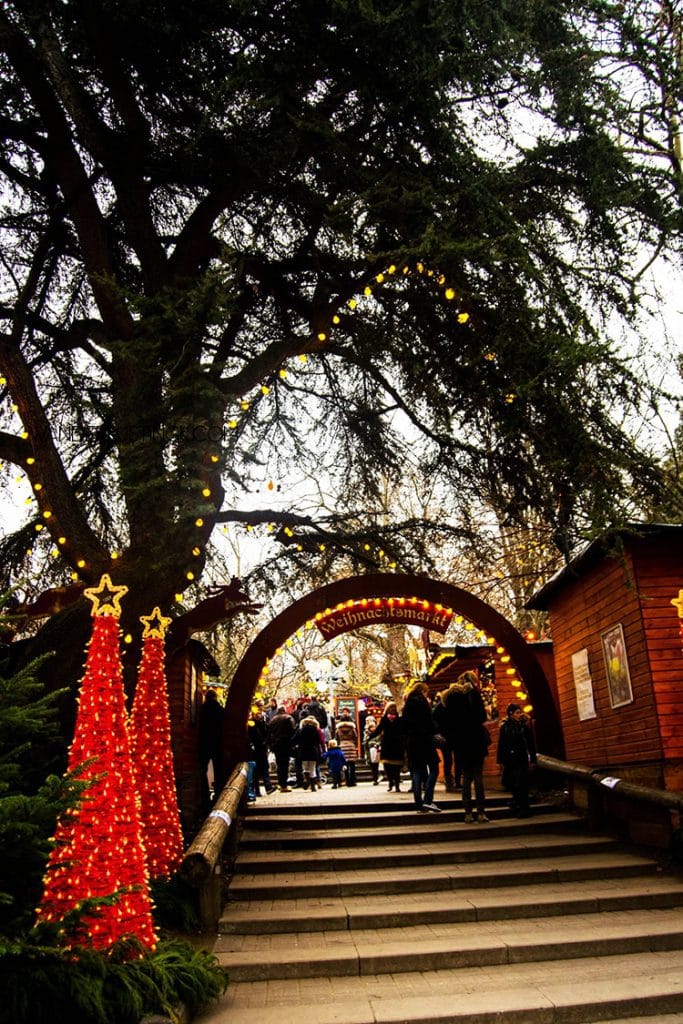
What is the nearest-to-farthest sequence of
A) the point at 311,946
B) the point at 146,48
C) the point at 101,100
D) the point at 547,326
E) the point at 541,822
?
the point at 311,946 < the point at 547,326 < the point at 146,48 < the point at 541,822 < the point at 101,100

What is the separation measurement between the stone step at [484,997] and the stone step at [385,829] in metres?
3.74

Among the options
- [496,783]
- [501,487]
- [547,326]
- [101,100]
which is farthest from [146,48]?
[496,783]

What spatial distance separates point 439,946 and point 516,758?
512 cm

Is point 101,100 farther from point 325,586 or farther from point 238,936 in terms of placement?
point 238,936

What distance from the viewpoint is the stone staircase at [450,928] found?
555cm

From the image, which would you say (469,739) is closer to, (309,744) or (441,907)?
(441,907)

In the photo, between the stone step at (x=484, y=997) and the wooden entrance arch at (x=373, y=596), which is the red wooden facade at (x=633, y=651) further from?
the stone step at (x=484, y=997)

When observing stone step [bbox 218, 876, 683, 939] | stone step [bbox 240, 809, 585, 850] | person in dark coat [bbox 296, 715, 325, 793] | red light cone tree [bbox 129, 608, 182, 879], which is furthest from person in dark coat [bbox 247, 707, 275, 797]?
stone step [bbox 218, 876, 683, 939]

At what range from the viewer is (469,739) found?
1074cm

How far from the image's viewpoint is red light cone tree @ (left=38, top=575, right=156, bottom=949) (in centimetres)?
524

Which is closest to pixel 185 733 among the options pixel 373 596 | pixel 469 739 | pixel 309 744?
pixel 309 744

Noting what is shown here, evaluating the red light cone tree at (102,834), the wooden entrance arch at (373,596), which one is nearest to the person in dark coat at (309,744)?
the wooden entrance arch at (373,596)

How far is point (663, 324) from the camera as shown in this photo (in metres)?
9.97

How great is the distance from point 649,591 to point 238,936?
20.6 ft
